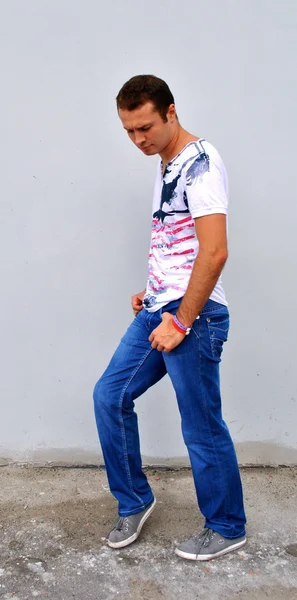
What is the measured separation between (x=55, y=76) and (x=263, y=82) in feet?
3.25

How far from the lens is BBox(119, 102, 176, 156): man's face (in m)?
2.38

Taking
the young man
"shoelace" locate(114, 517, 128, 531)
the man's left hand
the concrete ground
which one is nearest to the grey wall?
the concrete ground

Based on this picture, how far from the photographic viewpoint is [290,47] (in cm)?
304

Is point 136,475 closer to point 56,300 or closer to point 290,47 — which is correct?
point 56,300

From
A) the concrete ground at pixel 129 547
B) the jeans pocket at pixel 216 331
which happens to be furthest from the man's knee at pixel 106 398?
the concrete ground at pixel 129 547

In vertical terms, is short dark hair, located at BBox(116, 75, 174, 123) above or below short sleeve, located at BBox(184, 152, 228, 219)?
above

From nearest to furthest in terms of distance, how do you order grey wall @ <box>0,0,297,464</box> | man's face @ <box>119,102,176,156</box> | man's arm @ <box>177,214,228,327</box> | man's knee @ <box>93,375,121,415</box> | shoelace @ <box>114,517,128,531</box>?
1. man's arm @ <box>177,214,228,327</box>
2. man's face @ <box>119,102,176,156</box>
3. man's knee @ <box>93,375,121,415</box>
4. shoelace @ <box>114,517,128,531</box>
5. grey wall @ <box>0,0,297,464</box>

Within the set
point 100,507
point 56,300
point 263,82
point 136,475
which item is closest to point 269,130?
point 263,82

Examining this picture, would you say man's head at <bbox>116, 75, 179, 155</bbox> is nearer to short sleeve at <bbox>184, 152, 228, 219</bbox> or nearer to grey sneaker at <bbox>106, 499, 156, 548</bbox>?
short sleeve at <bbox>184, 152, 228, 219</bbox>

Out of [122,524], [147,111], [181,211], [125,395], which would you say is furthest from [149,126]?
[122,524]

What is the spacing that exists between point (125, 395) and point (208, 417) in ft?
1.15

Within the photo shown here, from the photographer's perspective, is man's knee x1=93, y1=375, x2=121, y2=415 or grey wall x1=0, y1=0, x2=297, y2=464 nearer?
man's knee x1=93, y1=375, x2=121, y2=415

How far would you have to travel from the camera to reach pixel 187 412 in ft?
8.25

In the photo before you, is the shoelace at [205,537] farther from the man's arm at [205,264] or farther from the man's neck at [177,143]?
the man's neck at [177,143]
